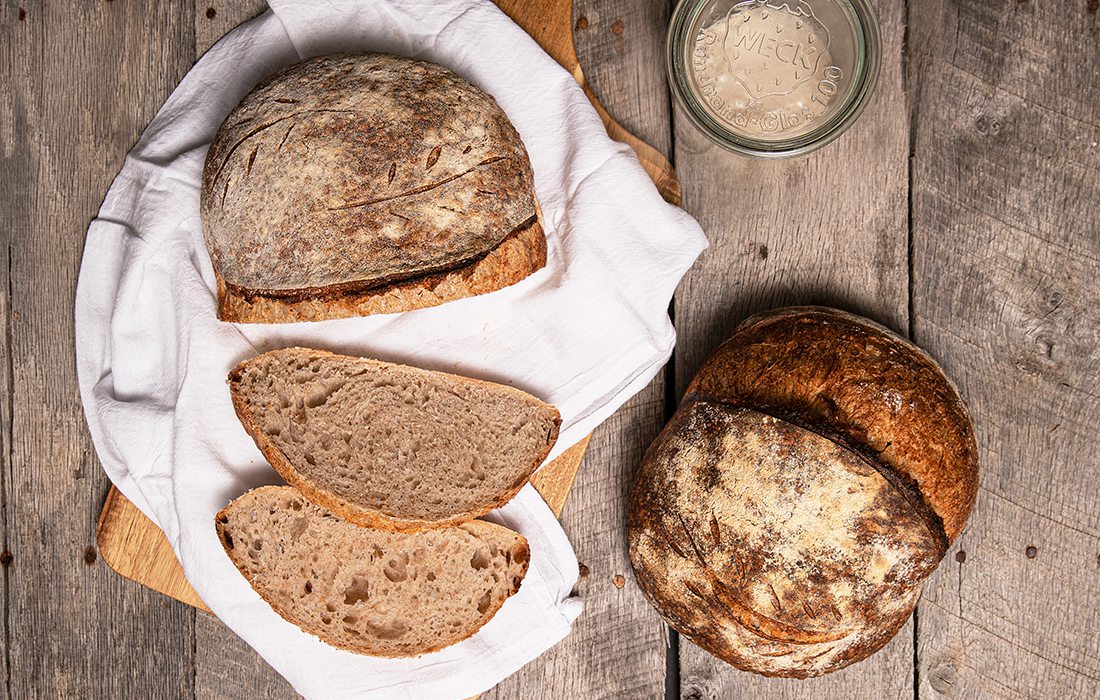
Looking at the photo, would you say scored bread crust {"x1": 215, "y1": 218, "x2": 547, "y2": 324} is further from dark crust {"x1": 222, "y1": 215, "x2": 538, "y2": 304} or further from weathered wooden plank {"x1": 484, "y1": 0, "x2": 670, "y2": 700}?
weathered wooden plank {"x1": 484, "y1": 0, "x2": 670, "y2": 700}

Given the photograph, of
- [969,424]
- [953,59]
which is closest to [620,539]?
[969,424]

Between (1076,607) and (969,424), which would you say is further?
(1076,607)

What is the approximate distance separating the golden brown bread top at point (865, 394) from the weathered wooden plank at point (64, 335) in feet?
4.70

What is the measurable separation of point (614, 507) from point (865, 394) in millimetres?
633

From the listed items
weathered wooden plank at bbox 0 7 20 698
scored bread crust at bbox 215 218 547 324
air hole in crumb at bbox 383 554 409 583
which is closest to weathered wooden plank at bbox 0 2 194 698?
weathered wooden plank at bbox 0 7 20 698

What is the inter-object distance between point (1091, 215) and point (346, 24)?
1.70 meters

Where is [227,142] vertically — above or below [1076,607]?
above

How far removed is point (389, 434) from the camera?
6.17 feet

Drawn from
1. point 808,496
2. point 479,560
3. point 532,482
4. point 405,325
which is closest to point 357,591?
point 479,560

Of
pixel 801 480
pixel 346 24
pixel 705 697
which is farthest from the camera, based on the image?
pixel 705 697

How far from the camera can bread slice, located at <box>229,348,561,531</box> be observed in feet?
6.03

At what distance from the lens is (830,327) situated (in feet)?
5.98

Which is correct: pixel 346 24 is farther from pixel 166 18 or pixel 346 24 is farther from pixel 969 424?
pixel 969 424

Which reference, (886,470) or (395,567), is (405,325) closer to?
(395,567)
